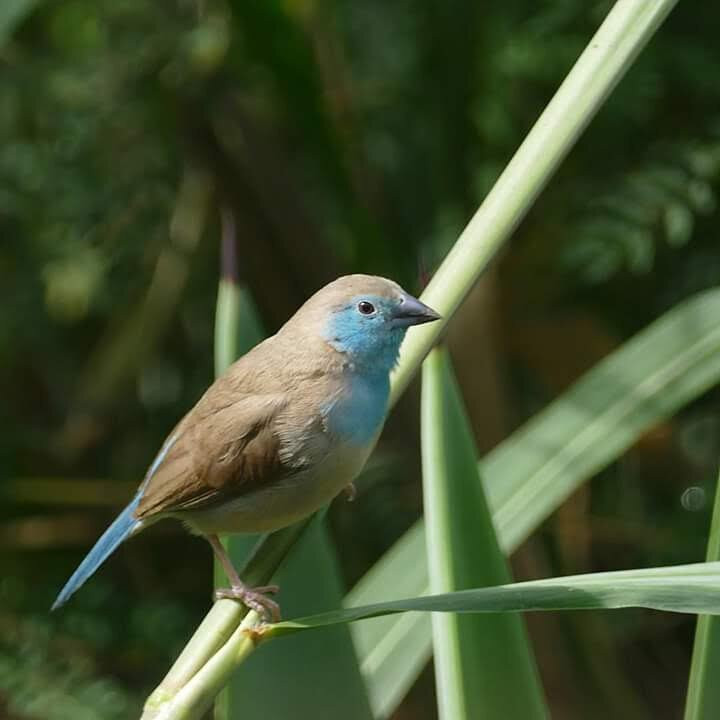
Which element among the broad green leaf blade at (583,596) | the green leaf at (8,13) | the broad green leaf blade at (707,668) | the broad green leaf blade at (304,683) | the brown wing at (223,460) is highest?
the green leaf at (8,13)

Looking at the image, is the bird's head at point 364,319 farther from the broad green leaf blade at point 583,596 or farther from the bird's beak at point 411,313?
the broad green leaf blade at point 583,596

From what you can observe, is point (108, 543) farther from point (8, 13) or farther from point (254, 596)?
point (8, 13)

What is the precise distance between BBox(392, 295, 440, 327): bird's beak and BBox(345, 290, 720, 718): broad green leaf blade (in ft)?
1.74

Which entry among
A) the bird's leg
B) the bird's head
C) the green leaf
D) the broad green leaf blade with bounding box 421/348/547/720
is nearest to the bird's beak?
the bird's head

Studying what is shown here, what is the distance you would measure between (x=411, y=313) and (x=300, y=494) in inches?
11.1

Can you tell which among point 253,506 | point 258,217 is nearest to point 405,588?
point 253,506

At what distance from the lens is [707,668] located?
1442 millimetres

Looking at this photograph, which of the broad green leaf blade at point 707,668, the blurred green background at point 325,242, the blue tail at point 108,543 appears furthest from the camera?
the blurred green background at point 325,242

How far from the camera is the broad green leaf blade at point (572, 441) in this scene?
207 centimetres

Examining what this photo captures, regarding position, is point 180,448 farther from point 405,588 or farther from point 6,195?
point 6,195

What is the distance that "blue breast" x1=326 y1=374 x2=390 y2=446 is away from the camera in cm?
174

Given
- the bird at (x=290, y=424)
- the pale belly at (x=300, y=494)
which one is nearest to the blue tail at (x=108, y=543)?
the bird at (x=290, y=424)

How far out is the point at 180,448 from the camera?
1.87 metres

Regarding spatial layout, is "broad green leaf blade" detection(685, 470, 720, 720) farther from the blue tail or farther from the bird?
the blue tail
